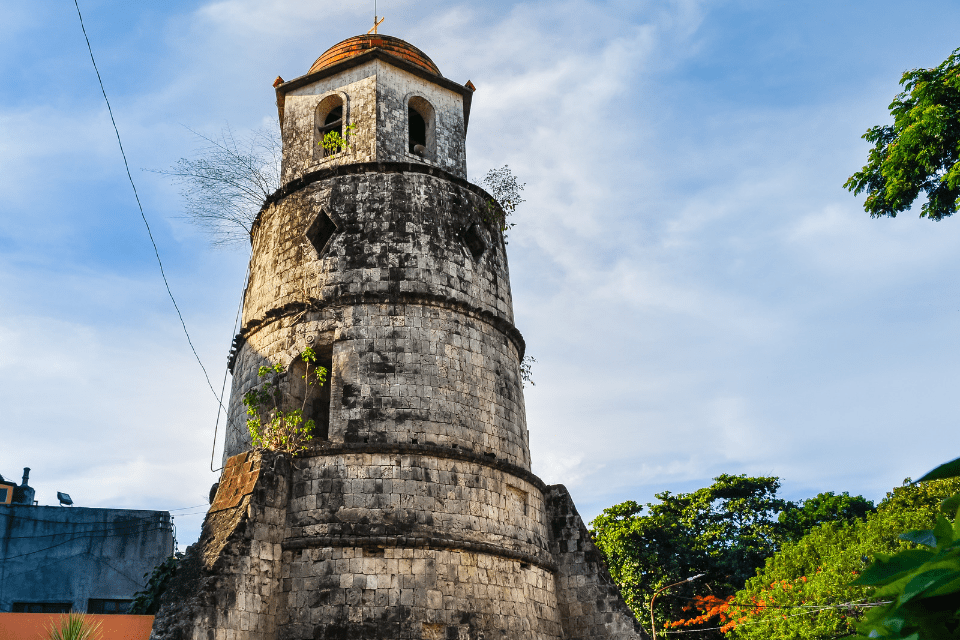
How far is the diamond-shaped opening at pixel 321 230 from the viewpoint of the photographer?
11.5 metres

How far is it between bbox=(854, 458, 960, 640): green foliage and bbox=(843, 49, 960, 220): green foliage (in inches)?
329

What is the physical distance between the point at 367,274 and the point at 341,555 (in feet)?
13.2

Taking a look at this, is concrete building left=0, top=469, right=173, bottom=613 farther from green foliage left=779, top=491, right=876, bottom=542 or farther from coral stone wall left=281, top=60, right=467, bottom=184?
green foliage left=779, top=491, right=876, bottom=542

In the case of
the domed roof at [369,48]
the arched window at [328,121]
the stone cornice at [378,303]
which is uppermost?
the domed roof at [369,48]

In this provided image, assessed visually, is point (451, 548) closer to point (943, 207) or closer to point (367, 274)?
point (367, 274)

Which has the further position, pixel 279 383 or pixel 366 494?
pixel 279 383

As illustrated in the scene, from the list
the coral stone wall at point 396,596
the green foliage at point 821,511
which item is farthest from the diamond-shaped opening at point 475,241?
the green foliage at point 821,511

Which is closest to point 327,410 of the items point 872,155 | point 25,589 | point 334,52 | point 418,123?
point 418,123

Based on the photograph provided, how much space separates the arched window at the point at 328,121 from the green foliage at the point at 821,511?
20700mm

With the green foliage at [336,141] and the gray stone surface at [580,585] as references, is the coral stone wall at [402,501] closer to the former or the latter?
the gray stone surface at [580,585]

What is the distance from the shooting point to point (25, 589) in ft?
56.7

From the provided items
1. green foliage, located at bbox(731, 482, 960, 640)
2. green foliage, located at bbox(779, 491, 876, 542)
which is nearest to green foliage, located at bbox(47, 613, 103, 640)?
green foliage, located at bbox(731, 482, 960, 640)

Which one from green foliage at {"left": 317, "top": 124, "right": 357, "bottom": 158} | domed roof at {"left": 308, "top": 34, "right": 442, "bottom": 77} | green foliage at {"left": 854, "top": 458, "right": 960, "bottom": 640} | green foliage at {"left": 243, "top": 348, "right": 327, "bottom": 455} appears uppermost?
domed roof at {"left": 308, "top": 34, "right": 442, "bottom": 77}

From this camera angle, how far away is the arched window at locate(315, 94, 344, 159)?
12663 millimetres
